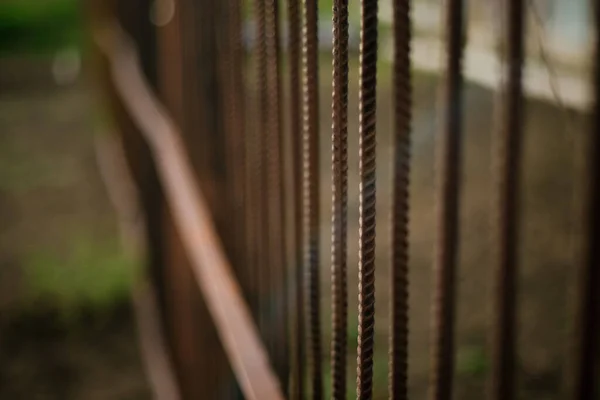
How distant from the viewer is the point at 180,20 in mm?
2744

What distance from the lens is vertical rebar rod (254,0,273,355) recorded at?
4.95 ft

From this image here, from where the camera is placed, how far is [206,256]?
7.11 ft

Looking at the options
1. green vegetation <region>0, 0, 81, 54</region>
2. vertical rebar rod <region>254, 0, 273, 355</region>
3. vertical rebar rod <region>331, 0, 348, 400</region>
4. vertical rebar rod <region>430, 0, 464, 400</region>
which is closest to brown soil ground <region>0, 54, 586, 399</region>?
vertical rebar rod <region>254, 0, 273, 355</region>

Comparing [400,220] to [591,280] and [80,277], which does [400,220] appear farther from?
[80,277]

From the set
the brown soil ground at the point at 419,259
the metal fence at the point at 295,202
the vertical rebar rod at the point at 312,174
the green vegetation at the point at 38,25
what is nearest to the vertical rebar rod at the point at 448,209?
the metal fence at the point at 295,202

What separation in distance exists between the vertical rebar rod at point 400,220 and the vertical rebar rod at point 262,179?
0.63 metres

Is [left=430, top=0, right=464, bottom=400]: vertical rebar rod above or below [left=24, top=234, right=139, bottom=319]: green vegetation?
above

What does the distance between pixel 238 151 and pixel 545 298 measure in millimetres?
3070

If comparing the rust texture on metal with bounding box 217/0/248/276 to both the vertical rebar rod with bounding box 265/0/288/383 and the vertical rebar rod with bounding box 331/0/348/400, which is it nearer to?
the vertical rebar rod with bounding box 265/0/288/383

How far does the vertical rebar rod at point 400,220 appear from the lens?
2.89ft

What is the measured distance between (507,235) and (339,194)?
0.71 ft

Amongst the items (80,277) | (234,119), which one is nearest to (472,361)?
(234,119)

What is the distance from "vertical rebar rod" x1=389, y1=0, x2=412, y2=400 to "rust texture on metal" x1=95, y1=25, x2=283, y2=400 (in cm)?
54

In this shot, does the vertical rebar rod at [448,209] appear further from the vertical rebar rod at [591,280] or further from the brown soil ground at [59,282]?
the brown soil ground at [59,282]
